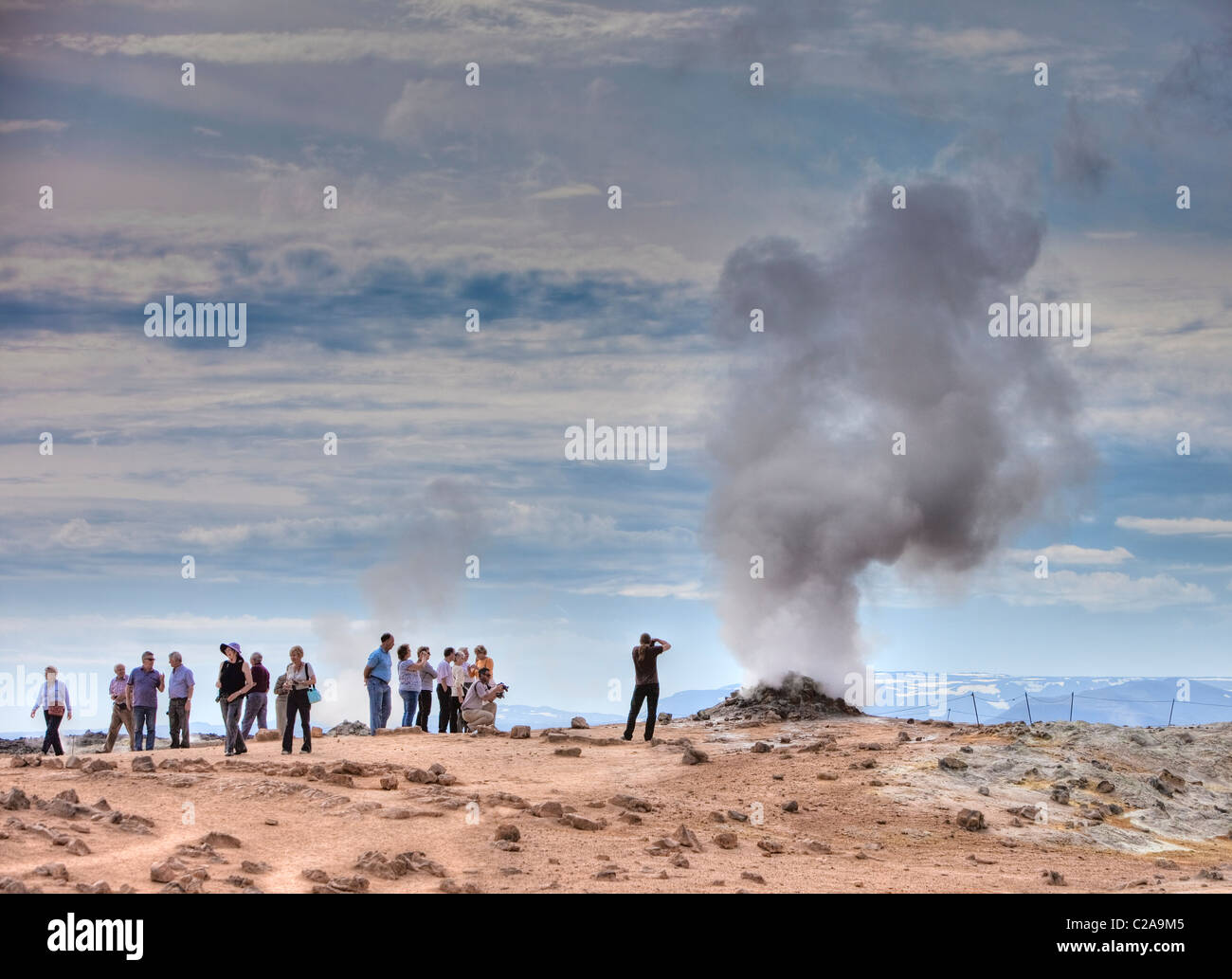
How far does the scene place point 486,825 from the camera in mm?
17297

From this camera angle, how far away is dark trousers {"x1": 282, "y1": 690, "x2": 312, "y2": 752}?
22.2m

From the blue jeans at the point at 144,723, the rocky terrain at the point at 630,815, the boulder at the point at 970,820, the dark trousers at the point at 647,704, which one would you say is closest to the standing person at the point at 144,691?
the blue jeans at the point at 144,723

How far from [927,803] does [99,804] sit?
1276 cm

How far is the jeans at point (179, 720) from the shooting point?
80.0 ft

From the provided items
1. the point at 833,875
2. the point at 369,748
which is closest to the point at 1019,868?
the point at 833,875

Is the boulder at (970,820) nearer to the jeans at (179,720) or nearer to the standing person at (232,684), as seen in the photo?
the standing person at (232,684)

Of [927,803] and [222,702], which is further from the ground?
[222,702]

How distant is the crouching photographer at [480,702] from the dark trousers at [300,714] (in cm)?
410

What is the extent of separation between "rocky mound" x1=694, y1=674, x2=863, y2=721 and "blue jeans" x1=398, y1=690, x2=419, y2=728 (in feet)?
37.8

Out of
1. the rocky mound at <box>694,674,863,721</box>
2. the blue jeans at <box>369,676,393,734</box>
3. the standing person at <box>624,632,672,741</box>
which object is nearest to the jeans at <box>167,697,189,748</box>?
the blue jeans at <box>369,676,393,734</box>

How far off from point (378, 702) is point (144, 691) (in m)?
4.32

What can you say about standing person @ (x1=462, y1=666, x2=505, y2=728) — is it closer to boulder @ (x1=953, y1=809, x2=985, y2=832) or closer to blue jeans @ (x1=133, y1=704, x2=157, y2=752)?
blue jeans @ (x1=133, y1=704, x2=157, y2=752)
